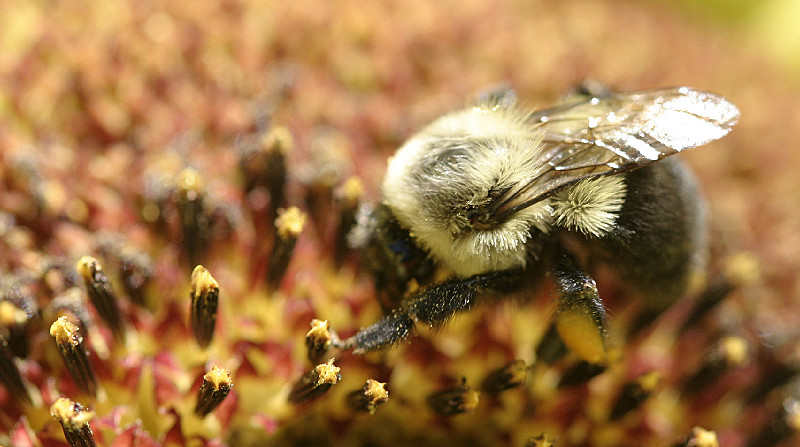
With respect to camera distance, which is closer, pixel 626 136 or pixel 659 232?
pixel 626 136

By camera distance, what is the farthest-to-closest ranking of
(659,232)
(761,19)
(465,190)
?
(761,19) < (659,232) < (465,190)

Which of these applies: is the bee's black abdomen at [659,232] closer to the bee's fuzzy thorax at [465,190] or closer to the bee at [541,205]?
the bee at [541,205]

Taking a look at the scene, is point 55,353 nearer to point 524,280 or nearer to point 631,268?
point 524,280

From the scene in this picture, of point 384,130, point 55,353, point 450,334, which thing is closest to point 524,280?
point 450,334

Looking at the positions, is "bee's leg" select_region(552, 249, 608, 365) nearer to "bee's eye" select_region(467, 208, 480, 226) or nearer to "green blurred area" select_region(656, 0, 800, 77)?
"bee's eye" select_region(467, 208, 480, 226)

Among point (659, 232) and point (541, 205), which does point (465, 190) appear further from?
point (659, 232)

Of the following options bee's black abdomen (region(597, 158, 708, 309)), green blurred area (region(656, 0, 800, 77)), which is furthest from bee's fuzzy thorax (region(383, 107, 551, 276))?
green blurred area (region(656, 0, 800, 77))

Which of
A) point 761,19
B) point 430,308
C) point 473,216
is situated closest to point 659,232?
point 473,216
